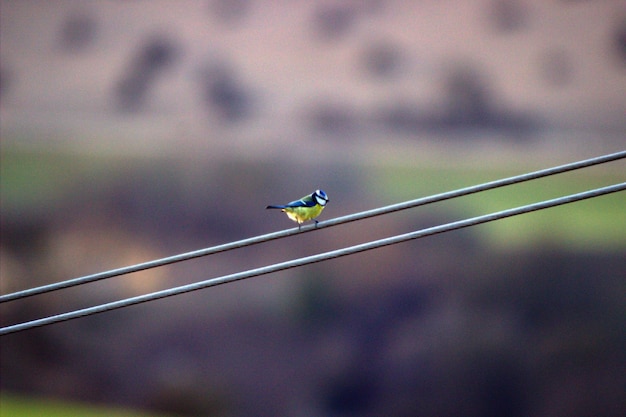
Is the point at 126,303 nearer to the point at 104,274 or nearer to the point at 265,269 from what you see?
the point at 104,274

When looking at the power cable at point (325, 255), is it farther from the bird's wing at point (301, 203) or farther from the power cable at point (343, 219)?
the bird's wing at point (301, 203)

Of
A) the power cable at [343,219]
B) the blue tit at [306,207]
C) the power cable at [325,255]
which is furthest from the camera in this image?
the blue tit at [306,207]

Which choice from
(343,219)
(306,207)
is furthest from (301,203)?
(343,219)

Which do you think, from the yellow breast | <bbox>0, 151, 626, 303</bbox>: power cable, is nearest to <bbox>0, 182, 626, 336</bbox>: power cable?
<bbox>0, 151, 626, 303</bbox>: power cable

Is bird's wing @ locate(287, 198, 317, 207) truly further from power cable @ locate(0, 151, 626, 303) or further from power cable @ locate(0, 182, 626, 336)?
power cable @ locate(0, 182, 626, 336)

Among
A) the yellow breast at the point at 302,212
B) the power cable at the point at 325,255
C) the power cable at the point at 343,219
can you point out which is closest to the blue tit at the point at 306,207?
the yellow breast at the point at 302,212

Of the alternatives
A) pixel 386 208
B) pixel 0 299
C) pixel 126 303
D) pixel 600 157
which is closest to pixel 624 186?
pixel 600 157

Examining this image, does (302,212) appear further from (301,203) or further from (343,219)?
(343,219)

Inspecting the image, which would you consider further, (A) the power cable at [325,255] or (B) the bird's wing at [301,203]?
(B) the bird's wing at [301,203]
